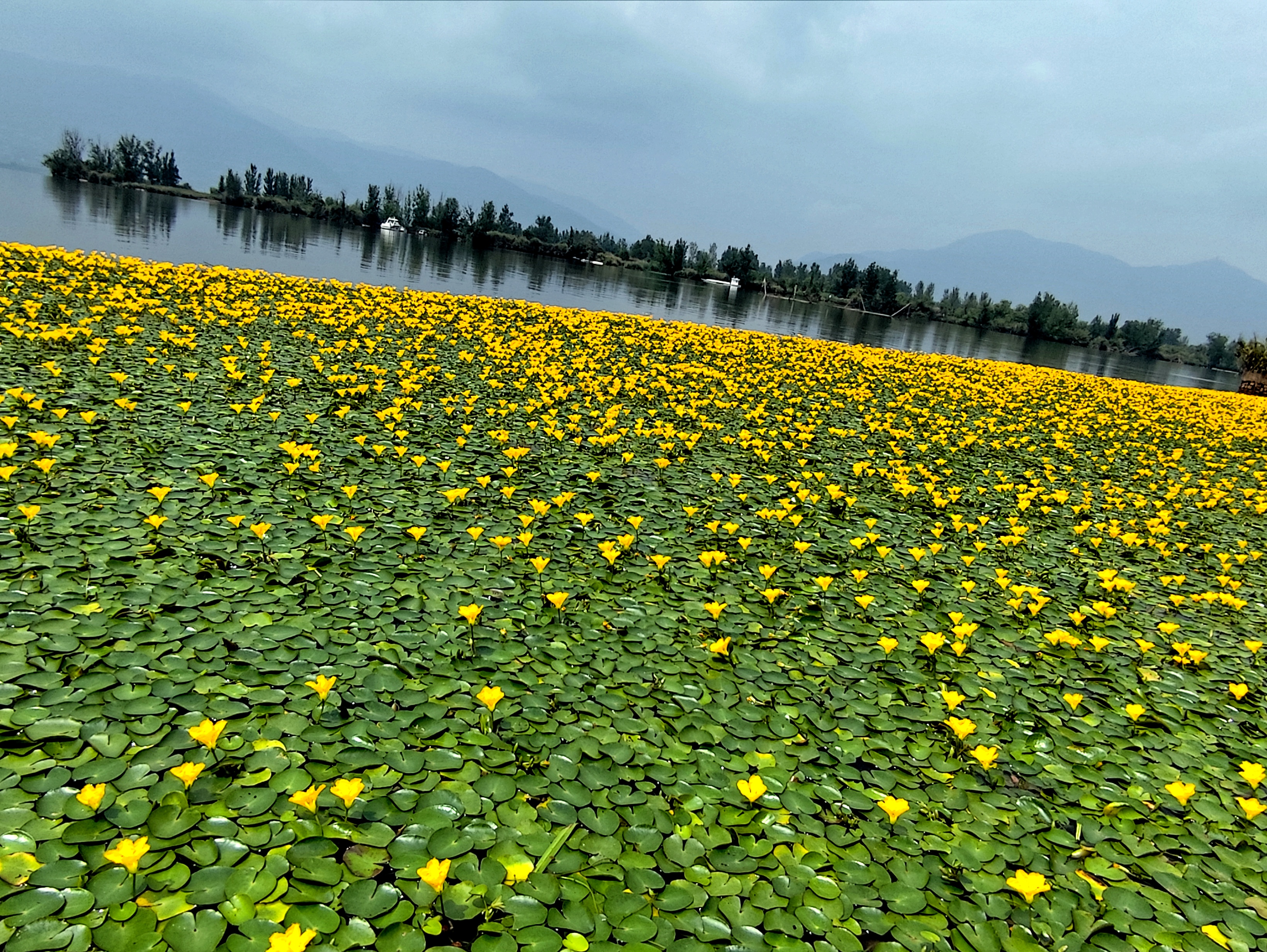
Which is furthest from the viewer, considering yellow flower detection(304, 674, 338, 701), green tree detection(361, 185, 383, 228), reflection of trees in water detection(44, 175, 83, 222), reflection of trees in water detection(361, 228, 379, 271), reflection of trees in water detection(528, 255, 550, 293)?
green tree detection(361, 185, 383, 228)

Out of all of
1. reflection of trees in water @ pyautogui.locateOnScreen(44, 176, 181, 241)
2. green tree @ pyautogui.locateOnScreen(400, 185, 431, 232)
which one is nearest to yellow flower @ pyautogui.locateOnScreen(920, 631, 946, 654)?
reflection of trees in water @ pyautogui.locateOnScreen(44, 176, 181, 241)

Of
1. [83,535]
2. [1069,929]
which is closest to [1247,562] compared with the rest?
[1069,929]

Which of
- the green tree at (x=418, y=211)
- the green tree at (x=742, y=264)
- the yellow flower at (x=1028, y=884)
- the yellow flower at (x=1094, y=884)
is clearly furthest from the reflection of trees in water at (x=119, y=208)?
the green tree at (x=742, y=264)

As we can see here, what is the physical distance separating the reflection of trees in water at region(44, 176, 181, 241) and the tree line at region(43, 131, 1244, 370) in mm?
9773

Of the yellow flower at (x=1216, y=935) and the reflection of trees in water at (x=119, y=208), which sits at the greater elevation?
the reflection of trees in water at (x=119, y=208)

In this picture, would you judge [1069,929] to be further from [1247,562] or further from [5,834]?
[1247,562]

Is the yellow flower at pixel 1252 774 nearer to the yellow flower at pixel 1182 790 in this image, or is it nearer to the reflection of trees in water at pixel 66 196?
the yellow flower at pixel 1182 790

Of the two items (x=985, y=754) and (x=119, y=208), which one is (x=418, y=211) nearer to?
(x=119, y=208)

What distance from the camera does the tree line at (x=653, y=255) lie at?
189ft

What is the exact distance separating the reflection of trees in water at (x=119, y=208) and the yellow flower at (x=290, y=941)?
24551 millimetres

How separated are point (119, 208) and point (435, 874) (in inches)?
1659

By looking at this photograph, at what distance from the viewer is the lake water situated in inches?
767

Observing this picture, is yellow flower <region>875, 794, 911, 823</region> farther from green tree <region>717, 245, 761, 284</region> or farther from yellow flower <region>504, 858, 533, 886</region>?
green tree <region>717, 245, 761, 284</region>

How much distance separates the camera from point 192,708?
2.01 meters
